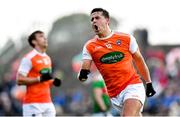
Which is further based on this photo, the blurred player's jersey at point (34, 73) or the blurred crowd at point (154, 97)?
the blurred crowd at point (154, 97)

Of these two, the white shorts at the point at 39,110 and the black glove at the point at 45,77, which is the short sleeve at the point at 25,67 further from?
the white shorts at the point at 39,110

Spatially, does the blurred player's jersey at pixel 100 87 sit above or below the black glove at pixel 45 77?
below

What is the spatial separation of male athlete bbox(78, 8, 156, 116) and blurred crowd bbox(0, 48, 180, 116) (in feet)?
43.7

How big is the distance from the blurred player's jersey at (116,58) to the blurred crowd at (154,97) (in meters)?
13.4

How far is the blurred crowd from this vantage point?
989 inches

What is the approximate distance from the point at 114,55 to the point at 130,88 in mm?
572

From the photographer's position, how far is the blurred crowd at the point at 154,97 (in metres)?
25.1

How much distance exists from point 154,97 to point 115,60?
14769 mm

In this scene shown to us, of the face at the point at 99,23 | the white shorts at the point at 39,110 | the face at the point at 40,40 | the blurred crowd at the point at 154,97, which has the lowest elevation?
the blurred crowd at the point at 154,97

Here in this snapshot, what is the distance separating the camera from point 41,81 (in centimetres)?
1335

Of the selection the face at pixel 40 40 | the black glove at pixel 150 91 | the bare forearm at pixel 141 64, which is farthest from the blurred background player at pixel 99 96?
the bare forearm at pixel 141 64

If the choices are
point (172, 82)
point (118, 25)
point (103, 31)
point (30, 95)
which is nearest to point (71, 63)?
point (118, 25)

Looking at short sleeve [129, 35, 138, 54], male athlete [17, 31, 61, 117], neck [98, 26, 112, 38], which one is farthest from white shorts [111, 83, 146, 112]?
male athlete [17, 31, 61, 117]

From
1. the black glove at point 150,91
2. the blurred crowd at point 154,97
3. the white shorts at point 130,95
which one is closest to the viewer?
the white shorts at point 130,95
